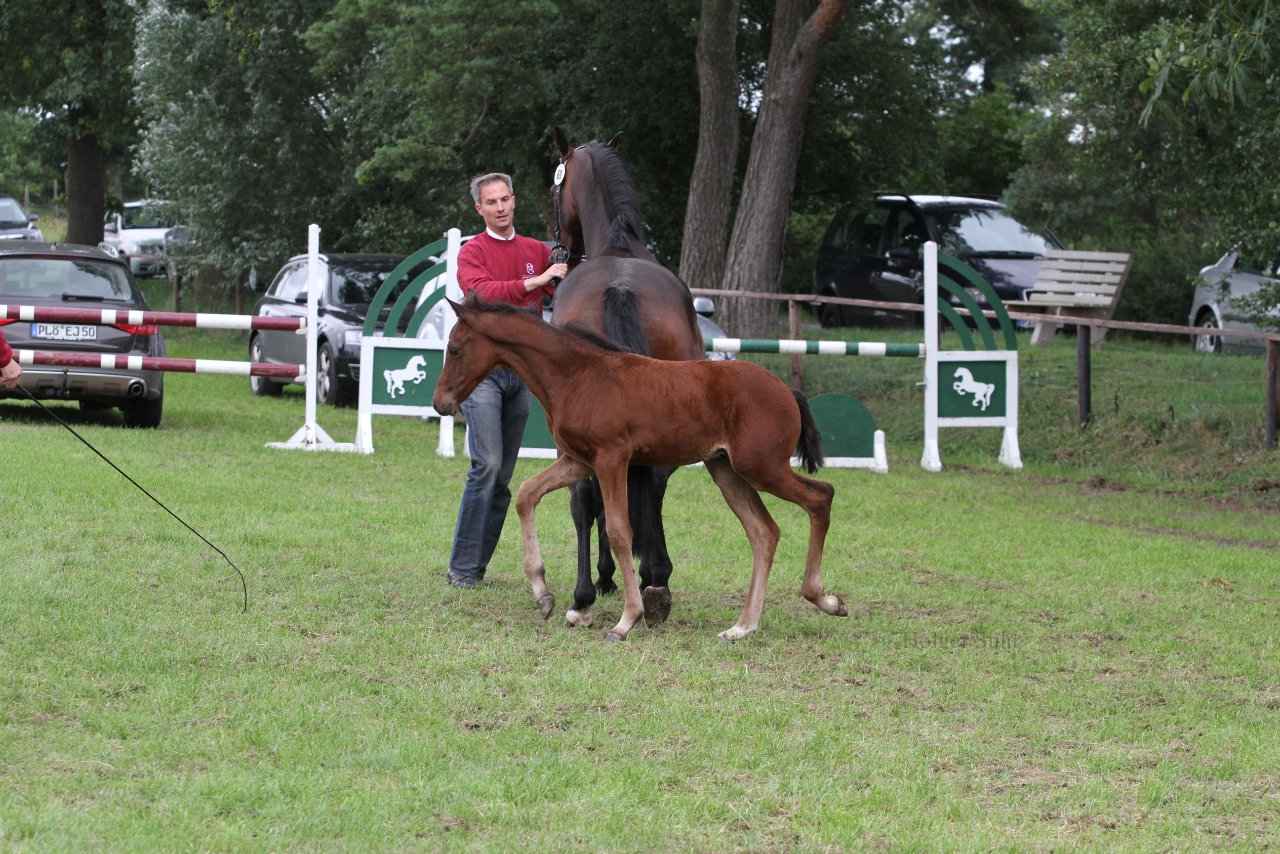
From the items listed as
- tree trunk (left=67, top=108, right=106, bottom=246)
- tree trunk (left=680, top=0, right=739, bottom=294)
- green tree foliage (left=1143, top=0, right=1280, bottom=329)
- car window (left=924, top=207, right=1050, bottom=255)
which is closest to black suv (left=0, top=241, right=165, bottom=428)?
tree trunk (left=680, top=0, right=739, bottom=294)

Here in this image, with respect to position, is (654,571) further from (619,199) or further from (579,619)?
(619,199)

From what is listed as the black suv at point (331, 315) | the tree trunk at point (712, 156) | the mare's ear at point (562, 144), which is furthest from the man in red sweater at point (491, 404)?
the tree trunk at point (712, 156)

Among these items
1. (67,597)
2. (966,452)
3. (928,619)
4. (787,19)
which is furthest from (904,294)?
(67,597)

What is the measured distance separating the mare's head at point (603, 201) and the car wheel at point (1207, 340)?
11517mm

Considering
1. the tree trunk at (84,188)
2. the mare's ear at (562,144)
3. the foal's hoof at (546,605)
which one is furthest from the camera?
the tree trunk at (84,188)

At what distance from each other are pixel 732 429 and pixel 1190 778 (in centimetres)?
264

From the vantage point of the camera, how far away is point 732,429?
7.14m

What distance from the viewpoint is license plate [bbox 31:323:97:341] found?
1391 cm

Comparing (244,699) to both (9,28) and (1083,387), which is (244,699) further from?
(9,28)

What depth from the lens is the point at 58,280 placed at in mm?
14430

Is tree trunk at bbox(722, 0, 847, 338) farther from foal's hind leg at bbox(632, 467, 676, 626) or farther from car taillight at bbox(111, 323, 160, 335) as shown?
foal's hind leg at bbox(632, 467, 676, 626)

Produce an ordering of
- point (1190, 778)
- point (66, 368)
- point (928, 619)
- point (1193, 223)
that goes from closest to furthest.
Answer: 1. point (1190, 778)
2. point (928, 619)
3. point (66, 368)
4. point (1193, 223)

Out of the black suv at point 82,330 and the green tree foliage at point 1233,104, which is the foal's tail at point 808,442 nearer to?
the green tree foliage at point 1233,104

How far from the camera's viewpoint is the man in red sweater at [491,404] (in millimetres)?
8125
